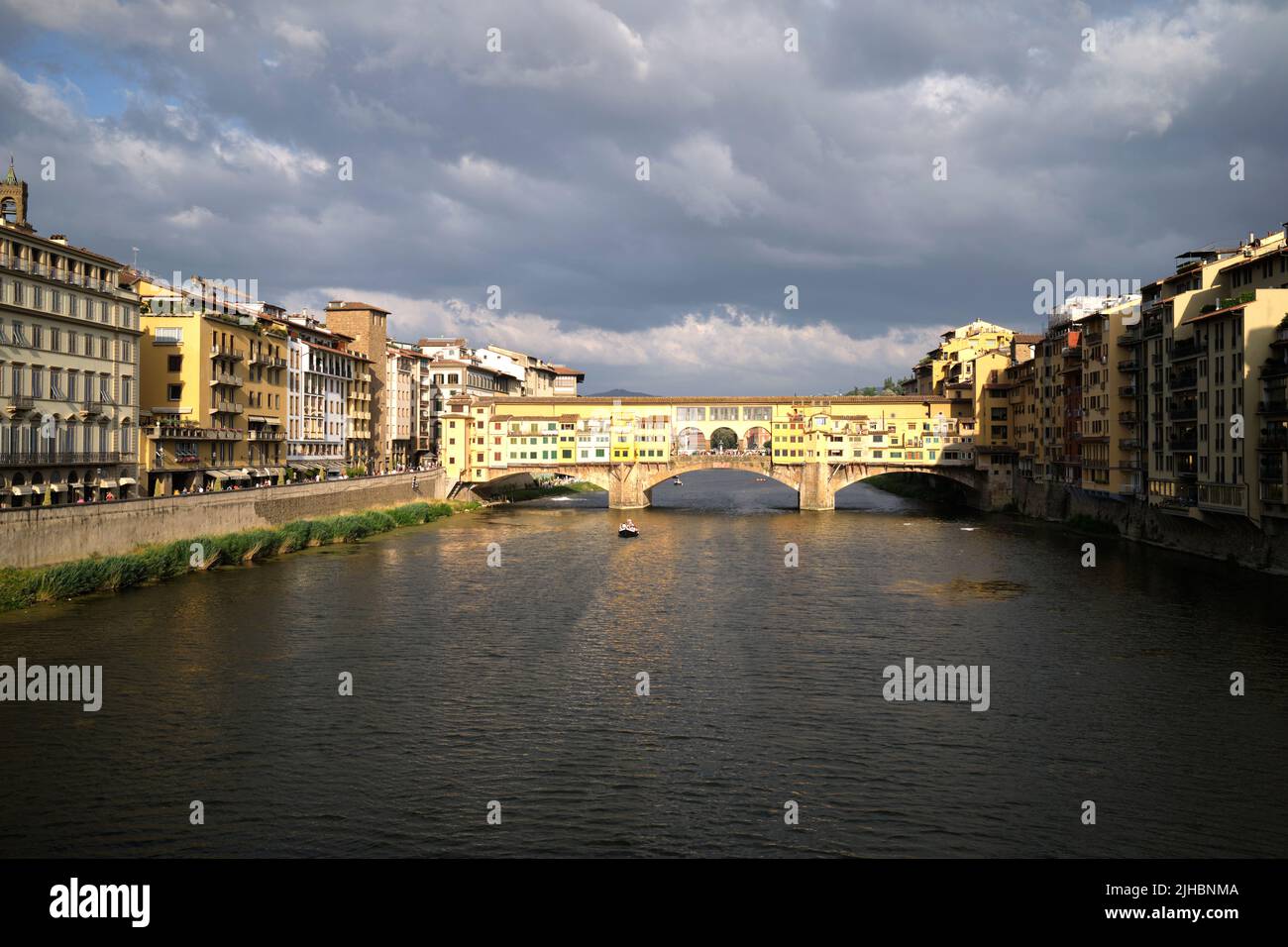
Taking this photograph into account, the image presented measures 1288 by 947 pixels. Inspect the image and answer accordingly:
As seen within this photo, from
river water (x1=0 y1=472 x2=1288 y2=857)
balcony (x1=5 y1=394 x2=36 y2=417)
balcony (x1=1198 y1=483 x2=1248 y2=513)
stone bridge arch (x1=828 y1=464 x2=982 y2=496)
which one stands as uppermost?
balcony (x1=5 y1=394 x2=36 y2=417)

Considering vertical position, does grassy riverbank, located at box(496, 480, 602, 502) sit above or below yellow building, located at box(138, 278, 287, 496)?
below

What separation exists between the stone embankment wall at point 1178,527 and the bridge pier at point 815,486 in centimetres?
2137

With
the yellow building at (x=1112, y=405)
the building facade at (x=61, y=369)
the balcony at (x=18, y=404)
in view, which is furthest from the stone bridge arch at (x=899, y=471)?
the balcony at (x=18, y=404)

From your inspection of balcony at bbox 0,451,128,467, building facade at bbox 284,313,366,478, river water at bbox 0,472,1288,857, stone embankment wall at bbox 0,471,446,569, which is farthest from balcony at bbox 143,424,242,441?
river water at bbox 0,472,1288,857

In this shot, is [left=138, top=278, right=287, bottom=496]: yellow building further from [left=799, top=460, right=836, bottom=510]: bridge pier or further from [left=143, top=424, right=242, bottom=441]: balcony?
[left=799, top=460, right=836, bottom=510]: bridge pier

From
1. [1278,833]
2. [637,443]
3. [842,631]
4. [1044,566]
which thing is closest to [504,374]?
[637,443]

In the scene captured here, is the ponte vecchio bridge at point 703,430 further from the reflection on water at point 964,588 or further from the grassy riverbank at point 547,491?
the reflection on water at point 964,588

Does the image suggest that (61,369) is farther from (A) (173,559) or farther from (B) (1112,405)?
(B) (1112,405)

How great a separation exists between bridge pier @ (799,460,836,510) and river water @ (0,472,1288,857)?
50.7 m

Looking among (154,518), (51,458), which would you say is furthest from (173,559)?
(51,458)

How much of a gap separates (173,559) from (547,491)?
84596 millimetres

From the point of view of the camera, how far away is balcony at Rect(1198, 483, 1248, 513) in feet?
167

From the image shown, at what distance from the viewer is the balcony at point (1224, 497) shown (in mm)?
50875

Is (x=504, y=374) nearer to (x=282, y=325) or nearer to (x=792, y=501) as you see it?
(x=792, y=501)
